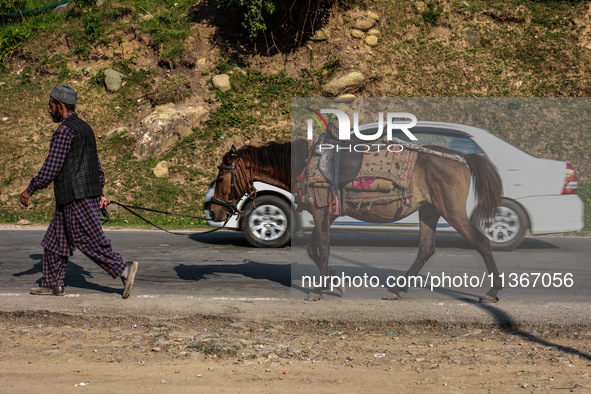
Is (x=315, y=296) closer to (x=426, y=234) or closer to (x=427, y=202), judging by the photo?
(x=426, y=234)

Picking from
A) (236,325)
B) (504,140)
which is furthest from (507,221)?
(236,325)

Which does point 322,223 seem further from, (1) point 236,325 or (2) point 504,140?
(2) point 504,140

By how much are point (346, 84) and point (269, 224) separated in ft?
31.0

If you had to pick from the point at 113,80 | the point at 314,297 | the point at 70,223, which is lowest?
the point at 314,297

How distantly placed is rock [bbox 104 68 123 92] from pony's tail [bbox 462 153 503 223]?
52.1ft

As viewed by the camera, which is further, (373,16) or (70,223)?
(373,16)

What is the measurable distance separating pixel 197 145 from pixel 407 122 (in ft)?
40.4

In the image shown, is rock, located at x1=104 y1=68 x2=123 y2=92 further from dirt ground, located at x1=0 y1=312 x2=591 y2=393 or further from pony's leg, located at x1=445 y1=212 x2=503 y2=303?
pony's leg, located at x1=445 y1=212 x2=503 y2=303

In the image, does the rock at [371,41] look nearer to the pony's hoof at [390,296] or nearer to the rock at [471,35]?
the rock at [471,35]

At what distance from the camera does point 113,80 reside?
66.7 ft

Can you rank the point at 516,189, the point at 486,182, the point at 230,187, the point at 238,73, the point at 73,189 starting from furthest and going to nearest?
the point at 238,73 < the point at 230,187 < the point at 73,189 < the point at 486,182 < the point at 516,189

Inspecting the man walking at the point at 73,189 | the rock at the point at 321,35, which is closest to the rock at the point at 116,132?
the rock at the point at 321,35

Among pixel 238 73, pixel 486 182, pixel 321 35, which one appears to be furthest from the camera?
pixel 321 35

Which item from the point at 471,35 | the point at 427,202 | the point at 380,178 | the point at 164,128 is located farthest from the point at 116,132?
the point at 427,202
